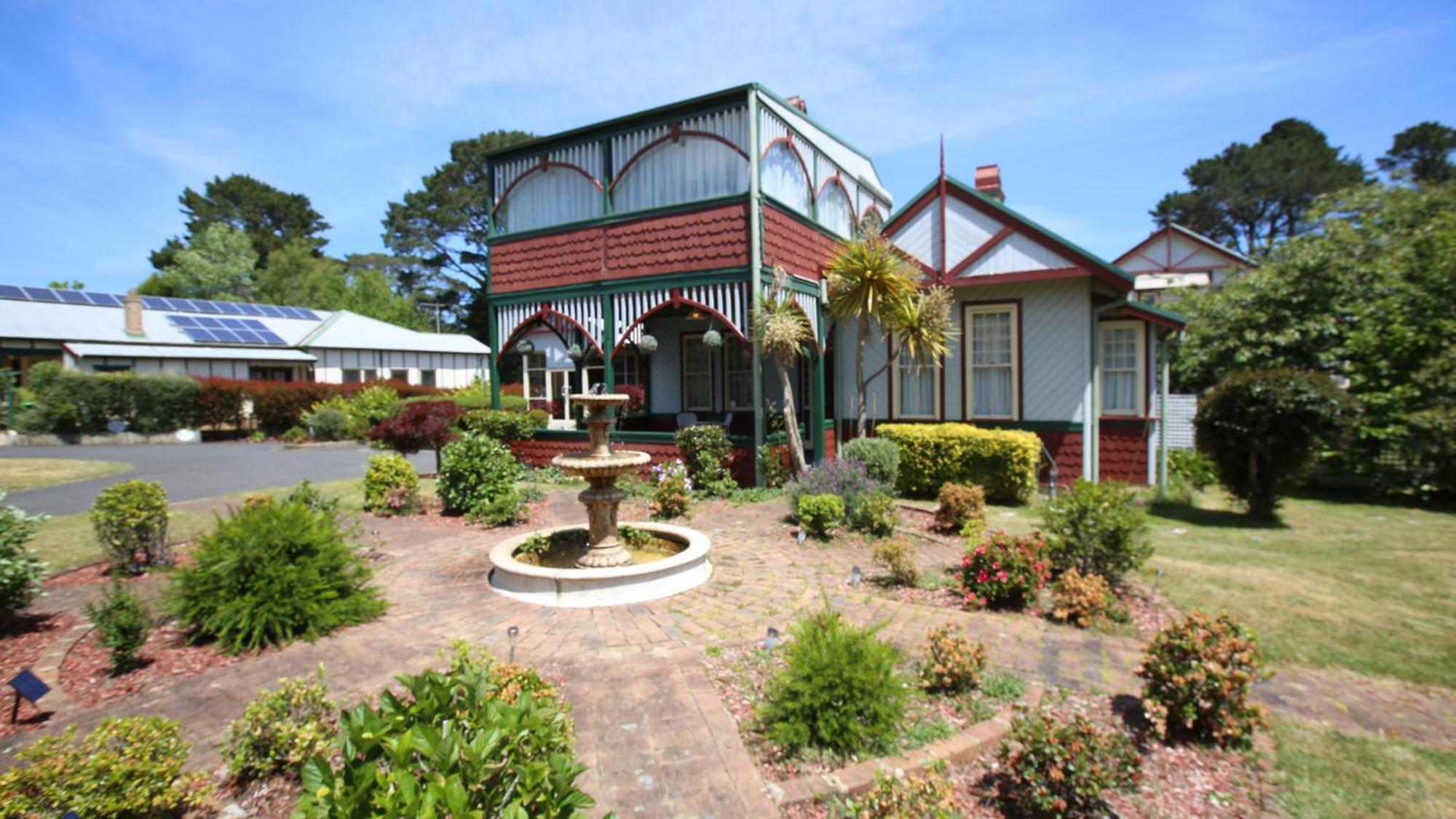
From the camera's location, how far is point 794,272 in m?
13.1

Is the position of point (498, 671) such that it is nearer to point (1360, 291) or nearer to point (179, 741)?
point (179, 741)

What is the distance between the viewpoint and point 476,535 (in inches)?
350

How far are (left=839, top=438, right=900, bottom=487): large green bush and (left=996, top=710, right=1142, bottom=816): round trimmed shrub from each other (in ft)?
23.0

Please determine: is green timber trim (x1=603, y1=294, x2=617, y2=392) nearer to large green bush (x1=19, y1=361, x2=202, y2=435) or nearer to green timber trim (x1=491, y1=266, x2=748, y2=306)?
green timber trim (x1=491, y1=266, x2=748, y2=306)

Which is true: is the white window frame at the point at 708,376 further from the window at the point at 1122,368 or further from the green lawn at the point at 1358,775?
the green lawn at the point at 1358,775

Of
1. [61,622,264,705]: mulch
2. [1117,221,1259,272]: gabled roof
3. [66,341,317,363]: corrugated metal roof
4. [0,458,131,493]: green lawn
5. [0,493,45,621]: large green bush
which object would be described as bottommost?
[61,622,264,705]: mulch

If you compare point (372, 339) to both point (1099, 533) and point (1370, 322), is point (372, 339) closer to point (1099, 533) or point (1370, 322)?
point (1099, 533)

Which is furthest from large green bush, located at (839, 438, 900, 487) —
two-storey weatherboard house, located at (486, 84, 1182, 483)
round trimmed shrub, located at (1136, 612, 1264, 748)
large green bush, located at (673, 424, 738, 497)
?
round trimmed shrub, located at (1136, 612, 1264, 748)

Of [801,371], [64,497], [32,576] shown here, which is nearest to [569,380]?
[801,371]

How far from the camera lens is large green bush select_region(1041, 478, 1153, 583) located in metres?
6.14

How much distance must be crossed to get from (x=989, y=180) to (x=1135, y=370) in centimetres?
559

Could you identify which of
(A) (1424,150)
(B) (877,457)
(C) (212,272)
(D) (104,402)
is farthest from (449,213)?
(A) (1424,150)

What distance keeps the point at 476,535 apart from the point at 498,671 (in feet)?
17.9

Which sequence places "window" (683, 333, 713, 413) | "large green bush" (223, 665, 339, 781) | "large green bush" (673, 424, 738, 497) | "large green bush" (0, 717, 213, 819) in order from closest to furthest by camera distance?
"large green bush" (0, 717, 213, 819), "large green bush" (223, 665, 339, 781), "large green bush" (673, 424, 738, 497), "window" (683, 333, 713, 413)
